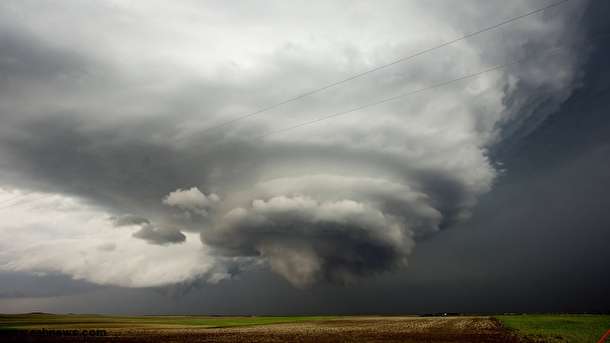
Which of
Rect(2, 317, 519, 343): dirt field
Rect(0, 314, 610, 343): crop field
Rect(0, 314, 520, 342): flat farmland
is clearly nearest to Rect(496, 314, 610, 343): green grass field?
Rect(0, 314, 610, 343): crop field

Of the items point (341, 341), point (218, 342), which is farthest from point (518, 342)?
point (218, 342)

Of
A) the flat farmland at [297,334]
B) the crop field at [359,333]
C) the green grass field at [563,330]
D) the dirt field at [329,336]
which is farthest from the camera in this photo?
the flat farmland at [297,334]

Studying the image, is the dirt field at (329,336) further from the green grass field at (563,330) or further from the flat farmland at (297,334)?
the green grass field at (563,330)

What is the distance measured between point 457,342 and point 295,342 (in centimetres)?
2169

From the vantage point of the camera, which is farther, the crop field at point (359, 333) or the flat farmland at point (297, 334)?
the flat farmland at point (297, 334)

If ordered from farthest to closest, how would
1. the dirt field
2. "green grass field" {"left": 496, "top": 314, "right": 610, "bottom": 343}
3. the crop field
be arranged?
the dirt field
the crop field
"green grass field" {"left": 496, "top": 314, "right": 610, "bottom": 343}

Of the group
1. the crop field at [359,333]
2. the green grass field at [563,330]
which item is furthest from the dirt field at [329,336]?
the green grass field at [563,330]

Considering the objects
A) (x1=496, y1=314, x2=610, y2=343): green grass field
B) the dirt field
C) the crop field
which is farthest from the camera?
the dirt field

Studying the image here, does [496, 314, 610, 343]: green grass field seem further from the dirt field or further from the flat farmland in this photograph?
the dirt field

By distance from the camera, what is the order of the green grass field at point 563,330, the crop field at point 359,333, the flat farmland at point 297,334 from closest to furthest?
the green grass field at point 563,330
the crop field at point 359,333
the flat farmland at point 297,334

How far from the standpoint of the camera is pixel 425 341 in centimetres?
5109

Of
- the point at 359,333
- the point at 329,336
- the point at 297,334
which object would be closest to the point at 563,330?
the point at 359,333

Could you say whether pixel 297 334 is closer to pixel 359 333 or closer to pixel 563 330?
pixel 359 333

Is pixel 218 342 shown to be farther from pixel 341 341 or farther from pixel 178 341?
pixel 341 341
